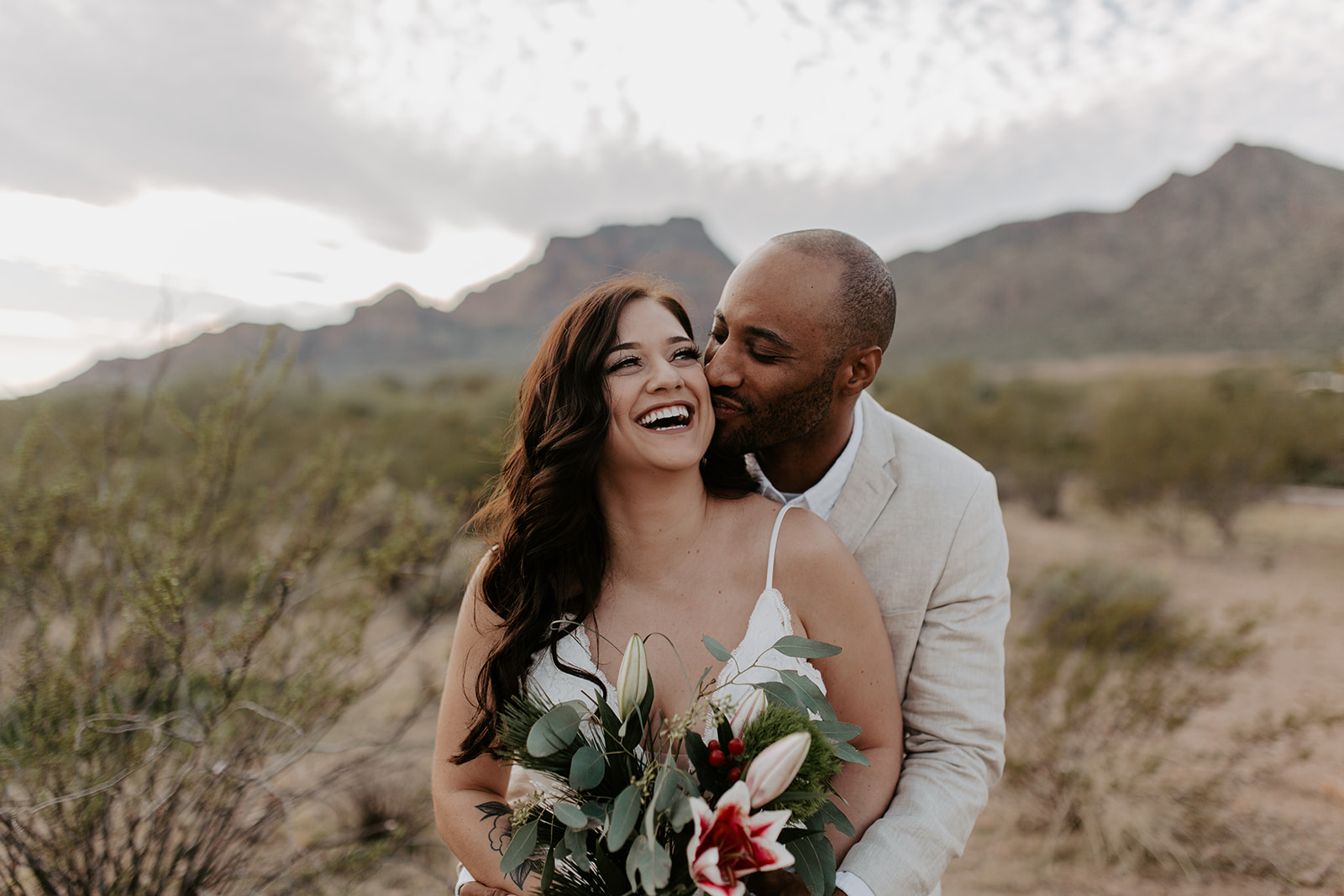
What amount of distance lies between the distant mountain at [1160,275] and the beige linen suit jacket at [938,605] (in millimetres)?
46355

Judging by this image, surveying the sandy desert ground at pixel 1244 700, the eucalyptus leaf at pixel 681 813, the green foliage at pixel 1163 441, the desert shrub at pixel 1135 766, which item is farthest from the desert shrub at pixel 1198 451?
the eucalyptus leaf at pixel 681 813

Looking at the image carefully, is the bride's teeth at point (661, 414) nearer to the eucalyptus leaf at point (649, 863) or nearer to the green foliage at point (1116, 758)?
the eucalyptus leaf at point (649, 863)

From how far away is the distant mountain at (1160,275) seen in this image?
48.1 metres

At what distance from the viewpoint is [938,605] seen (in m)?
2.08

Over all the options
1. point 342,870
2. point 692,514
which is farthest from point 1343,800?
point 342,870

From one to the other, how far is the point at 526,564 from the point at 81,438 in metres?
4.82

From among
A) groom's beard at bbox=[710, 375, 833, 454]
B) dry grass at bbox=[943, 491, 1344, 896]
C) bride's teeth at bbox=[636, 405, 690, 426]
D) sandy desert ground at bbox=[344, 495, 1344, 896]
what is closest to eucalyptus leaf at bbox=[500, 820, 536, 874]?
bride's teeth at bbox=[636, 405, 690, 426]

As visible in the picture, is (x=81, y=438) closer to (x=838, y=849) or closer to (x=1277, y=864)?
(x=838, y=849)

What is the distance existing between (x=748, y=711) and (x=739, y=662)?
0.44 meters

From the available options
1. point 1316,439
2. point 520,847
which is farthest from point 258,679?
point 1316,439

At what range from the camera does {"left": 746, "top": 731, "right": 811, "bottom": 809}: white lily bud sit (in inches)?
50.8

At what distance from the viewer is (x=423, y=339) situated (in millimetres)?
73438

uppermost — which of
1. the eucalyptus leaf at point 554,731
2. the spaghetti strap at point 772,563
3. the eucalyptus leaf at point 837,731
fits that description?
the spaghetti strap at point 772,563

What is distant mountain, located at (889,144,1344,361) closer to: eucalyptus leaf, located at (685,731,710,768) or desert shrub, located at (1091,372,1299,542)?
desert shrub, located at (1091,372,1299,542)
